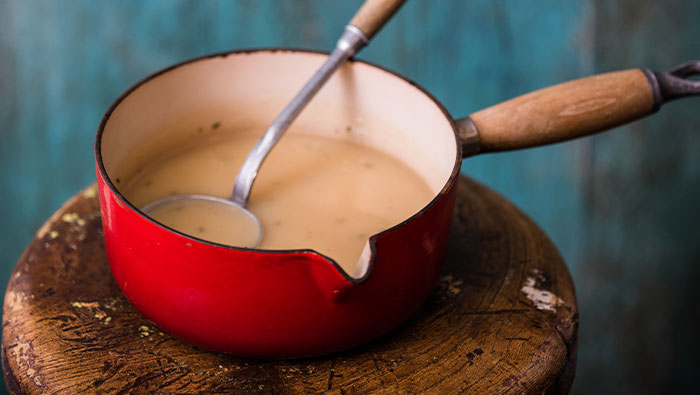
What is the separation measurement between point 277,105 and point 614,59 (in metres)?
0.83

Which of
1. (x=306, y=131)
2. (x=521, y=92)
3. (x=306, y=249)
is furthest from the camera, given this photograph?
(x=521, y=92)

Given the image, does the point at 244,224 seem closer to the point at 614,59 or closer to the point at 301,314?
the point at 301,314

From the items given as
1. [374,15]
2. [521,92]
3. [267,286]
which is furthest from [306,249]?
Answer: [521,92]

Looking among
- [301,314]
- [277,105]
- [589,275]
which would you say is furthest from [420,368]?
[589,275]

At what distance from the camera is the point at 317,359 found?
30.9 inches

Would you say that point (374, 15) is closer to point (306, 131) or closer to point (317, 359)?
point (306, 131)

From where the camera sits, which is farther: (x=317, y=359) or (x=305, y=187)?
(x=305, y=187)

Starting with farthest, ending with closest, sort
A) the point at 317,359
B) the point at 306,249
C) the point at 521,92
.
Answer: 1. the point at 521,92
2. the point at 317,359
3. the point at 306,249

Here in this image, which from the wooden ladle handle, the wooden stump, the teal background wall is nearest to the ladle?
the wooden ladle handle

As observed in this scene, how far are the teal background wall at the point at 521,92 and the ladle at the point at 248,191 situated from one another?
0.64 m

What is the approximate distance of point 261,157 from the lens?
94 centimetres

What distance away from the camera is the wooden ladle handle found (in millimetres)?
974

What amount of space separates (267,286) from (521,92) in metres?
1.08

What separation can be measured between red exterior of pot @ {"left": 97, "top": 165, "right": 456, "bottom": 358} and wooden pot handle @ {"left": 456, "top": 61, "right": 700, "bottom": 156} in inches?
4.8
